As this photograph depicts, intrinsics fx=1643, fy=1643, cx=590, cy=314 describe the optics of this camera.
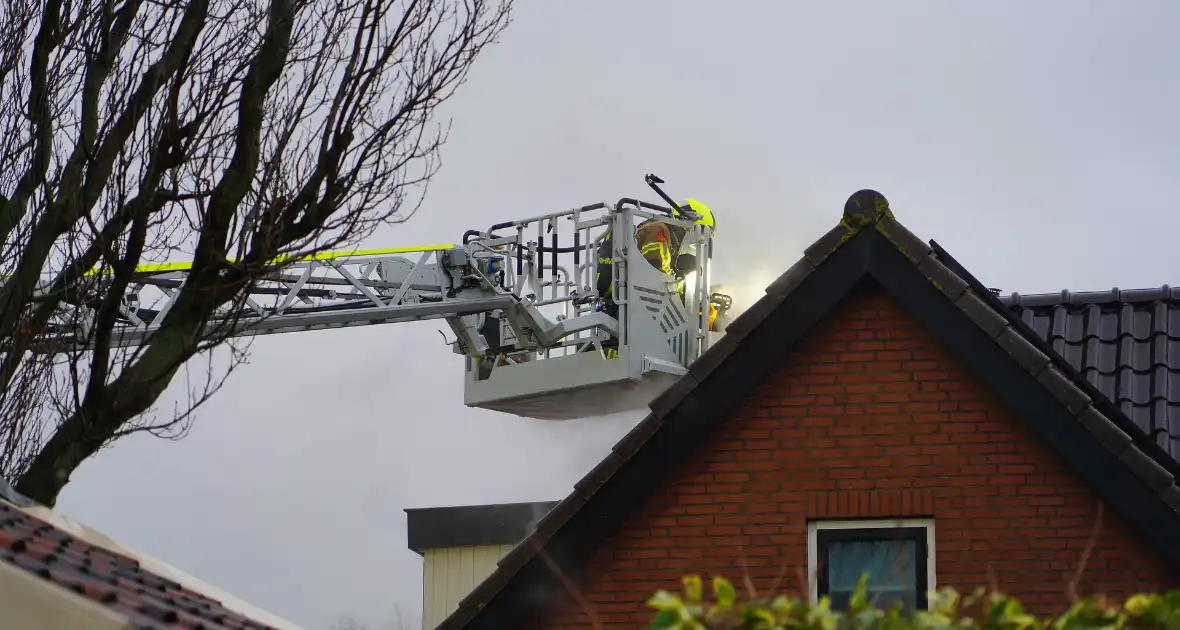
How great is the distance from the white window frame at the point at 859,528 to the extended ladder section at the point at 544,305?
470 inches

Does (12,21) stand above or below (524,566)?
above

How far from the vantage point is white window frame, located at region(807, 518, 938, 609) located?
25.0 ft

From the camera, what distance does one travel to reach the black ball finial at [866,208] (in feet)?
25.9

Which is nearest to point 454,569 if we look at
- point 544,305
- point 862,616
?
A: point 544,305

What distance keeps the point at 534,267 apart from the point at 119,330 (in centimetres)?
588

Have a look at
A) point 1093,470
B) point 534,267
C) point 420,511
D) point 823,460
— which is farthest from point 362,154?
point 534,267

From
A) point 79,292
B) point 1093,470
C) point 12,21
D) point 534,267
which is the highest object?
point 534,267

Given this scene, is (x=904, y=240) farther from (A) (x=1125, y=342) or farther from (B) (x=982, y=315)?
(A) (x=1125, y=342)

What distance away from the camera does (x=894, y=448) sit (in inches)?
310

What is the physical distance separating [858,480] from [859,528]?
23 cm

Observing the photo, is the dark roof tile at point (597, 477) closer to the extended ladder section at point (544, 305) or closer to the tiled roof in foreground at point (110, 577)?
the tiled roof in foreground at point (110, 577)

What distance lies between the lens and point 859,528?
25.6ft

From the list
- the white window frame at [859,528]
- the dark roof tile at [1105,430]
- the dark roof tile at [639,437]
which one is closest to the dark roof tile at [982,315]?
the dark roof tile at [1105,430]

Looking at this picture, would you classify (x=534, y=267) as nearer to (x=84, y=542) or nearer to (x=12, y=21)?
(x=12, y=21)
